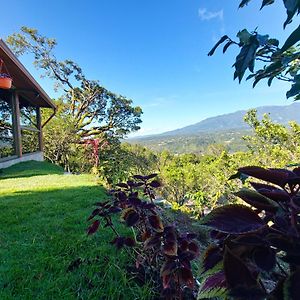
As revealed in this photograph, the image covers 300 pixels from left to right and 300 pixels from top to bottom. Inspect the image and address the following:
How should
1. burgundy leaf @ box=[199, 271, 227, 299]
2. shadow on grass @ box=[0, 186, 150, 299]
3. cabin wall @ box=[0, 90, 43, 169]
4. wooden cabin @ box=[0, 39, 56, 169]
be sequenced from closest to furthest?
burgundy leaf @ box=[199, 271, 227, 299]
shadow on grass @ box=[0, 186, 150, 299]
wooden cabin @ box=[0, 39, 56, 169]
cabin wall @ box=[0, 90, 43, 169]

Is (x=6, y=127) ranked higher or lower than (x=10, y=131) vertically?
higher

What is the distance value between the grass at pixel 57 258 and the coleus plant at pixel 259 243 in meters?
1.25

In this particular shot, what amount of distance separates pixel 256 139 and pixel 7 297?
11.8m

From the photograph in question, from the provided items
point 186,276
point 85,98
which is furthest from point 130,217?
point 85,98

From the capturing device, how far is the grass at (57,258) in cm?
168

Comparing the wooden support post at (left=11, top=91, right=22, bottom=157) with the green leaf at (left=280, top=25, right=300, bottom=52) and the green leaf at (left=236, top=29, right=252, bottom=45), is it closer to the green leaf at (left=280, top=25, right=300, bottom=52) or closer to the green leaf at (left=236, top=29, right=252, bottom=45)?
the green leaf at (left=236, top=29, right=252, bottom=45)

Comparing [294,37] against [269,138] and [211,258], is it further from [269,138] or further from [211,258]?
[269,138]

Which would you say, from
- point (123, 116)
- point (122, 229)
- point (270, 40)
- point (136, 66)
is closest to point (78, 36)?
point (123, 116)

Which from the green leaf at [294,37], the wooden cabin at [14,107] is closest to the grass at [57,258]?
the green leaf at [294,37]

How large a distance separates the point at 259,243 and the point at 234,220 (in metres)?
0.07

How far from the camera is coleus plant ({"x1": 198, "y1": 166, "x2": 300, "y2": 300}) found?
19.8 inches

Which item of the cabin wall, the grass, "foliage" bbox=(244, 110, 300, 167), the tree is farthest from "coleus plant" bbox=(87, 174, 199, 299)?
"foliage" bbox=(244, 110, 300, 167)

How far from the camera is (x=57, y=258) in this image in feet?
6.93

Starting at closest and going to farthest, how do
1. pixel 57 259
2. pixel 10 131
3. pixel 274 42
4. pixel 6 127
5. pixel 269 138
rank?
pixel 274 42
pixel 57 259
pixel 6 127
pixel 10 131
pixel 269 138
